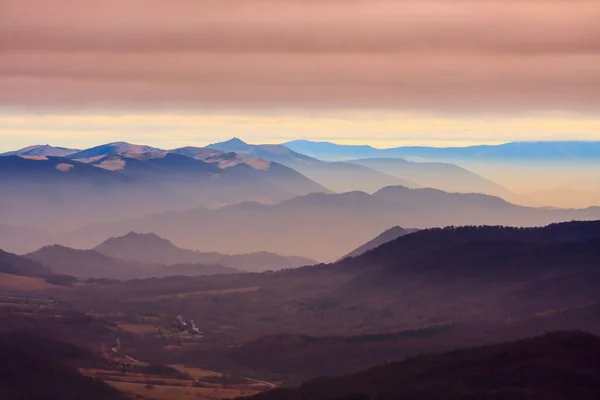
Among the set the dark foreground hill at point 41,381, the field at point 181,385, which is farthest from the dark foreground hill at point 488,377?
the dark foreground hill at point 41,381

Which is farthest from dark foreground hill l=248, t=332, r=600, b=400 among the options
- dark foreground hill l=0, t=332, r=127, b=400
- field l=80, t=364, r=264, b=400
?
dark foreground hill l=0, t=332, r=127, b=400

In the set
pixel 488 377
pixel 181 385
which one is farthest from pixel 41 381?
pixel 488 377

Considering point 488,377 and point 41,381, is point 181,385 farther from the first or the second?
point 488,377

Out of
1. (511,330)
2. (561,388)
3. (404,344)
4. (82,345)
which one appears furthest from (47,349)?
(561,388)

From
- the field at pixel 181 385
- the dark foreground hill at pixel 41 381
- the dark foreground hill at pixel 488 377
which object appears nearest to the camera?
the dark foreground hill at pixel 488 377

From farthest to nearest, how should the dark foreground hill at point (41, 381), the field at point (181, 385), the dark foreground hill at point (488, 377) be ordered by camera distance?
the field at point (181, 385) < the dark foreground hill at point (41, 381) < the dark foreground hill at point (488, 377)

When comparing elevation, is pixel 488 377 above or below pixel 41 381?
above

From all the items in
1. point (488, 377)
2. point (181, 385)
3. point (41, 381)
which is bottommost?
point (181, 385)

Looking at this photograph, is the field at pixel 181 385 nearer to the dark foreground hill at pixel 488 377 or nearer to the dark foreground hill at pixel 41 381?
the dark foreground hill at pixel 41 381

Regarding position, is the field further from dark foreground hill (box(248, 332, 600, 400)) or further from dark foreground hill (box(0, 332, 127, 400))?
dark foreground hill (box(248, 332, 600, 400))
